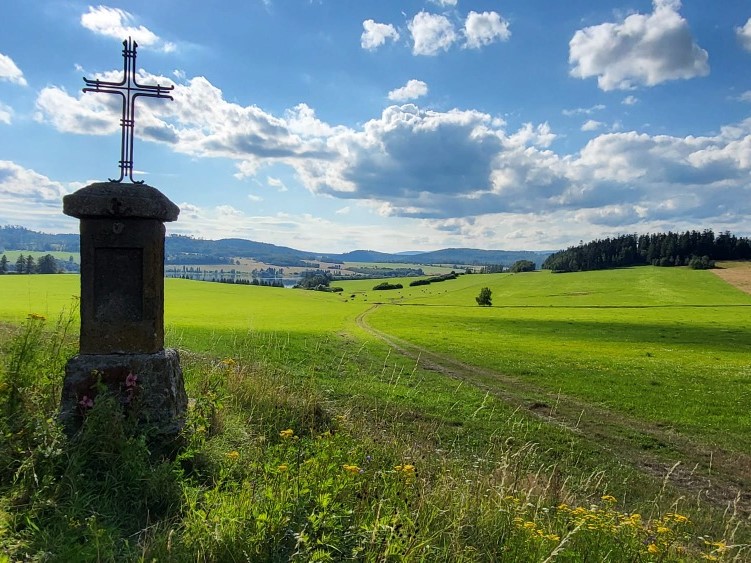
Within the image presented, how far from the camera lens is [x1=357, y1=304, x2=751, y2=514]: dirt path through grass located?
8867 mm

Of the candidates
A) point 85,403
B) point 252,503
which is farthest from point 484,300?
point 252,503

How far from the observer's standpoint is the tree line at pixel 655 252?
10988cm

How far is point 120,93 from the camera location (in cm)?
646

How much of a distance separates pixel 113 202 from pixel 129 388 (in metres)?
2.09

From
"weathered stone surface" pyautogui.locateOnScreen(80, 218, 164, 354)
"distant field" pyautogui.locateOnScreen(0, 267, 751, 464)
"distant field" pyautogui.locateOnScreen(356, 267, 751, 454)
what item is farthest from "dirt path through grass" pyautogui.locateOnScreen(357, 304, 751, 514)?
"weathered stone surface" pyautogui.locateOnScreen(80, 218, 164, 354)

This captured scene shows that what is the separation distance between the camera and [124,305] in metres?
5.96

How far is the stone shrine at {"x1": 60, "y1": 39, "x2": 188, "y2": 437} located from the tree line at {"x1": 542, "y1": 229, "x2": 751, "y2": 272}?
11524 centimetres

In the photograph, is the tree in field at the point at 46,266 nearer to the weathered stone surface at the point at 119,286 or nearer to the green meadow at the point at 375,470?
the green meadow at the point at 375,470

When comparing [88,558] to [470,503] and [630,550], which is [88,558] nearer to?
[470,503]

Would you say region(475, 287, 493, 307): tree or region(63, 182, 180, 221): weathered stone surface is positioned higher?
region(63, 182, 180, 221): weathered stone surface

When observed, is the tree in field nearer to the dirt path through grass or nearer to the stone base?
the dirt path through grass

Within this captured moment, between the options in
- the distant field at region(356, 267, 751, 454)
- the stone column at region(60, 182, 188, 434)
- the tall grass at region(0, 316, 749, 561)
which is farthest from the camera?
the distant field at region(356, 267, 751, 454)

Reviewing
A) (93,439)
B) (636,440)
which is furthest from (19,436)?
(636,440)

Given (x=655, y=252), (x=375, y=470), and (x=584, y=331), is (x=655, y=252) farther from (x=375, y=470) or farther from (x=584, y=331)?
(x=375, y=470)
